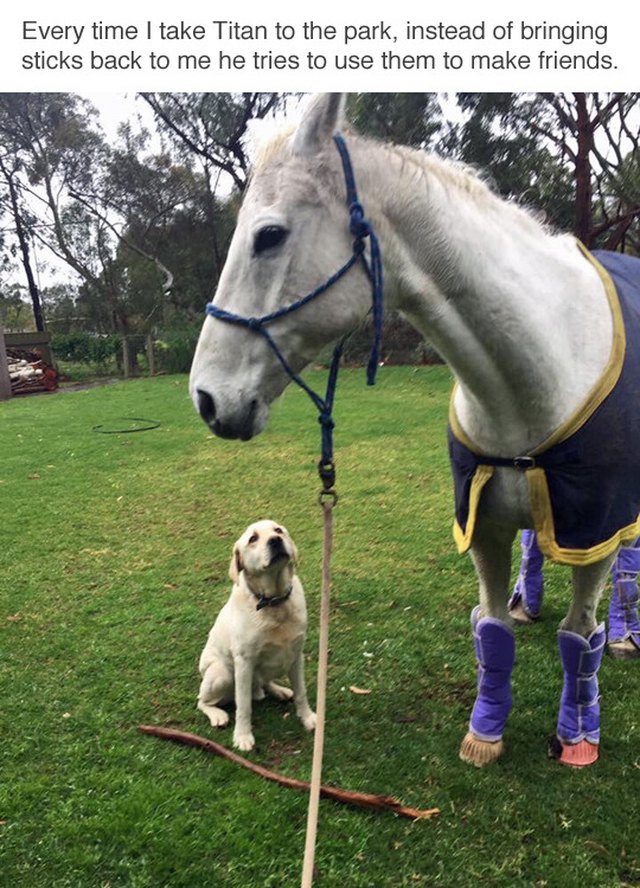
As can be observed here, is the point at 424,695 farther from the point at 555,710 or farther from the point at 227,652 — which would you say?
the point at 227,652

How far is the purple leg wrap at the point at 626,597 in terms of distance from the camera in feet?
11.7

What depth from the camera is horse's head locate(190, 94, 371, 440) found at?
5.69 ft

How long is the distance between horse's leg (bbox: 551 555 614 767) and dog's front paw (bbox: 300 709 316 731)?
108 centimetres

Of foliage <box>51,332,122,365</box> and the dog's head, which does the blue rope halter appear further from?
foliage <box>51,332,122,365</box>

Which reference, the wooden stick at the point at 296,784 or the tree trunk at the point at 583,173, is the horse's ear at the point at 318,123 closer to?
the wooden stick at the point at 296,784

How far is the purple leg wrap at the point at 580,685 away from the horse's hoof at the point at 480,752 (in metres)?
0.27

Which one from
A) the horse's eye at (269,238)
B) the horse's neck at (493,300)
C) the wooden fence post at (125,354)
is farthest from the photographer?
the wooden fence post at (125,354)

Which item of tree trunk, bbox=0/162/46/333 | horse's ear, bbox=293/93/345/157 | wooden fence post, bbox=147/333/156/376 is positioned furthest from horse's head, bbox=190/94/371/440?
tree trunk, bbox=0/162/46/333

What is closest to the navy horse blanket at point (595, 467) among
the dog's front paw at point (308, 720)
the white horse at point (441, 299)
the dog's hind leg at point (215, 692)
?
the white horse at point (441, 299)

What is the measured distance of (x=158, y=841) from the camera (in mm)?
2455

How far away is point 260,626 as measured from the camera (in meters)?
2.96

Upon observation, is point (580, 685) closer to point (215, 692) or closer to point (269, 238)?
point (215, 692)

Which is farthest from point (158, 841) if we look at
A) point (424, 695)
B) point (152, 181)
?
point (152, 181)

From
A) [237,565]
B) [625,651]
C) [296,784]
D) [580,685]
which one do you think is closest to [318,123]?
[237,565]
